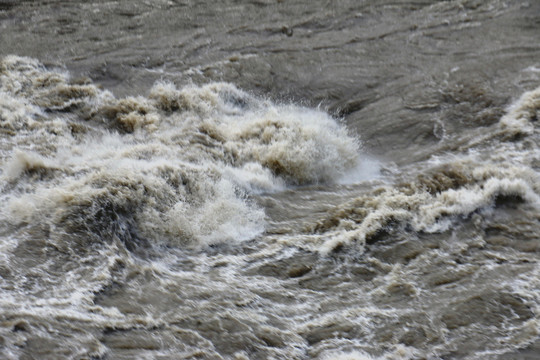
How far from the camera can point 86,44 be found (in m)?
8.82

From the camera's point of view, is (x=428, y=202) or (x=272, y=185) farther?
(x=272, y=185)

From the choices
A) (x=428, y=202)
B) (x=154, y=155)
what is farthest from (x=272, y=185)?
(x=428, y=202)

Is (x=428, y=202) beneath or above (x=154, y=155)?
beneath

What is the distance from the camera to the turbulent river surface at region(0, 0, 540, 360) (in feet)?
13.5

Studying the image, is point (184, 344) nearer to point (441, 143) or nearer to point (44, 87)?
point (441, 143)

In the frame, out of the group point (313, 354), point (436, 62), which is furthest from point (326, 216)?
point (436, 62)

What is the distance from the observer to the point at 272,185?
5.97 m

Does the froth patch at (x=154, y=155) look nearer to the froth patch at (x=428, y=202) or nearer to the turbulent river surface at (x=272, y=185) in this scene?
the turbulent river surface at (x=272, y=185)

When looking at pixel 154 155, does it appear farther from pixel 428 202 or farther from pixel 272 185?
pixel 428 202

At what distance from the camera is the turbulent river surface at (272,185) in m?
4.11

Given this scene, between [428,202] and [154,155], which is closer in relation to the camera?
[428,202]

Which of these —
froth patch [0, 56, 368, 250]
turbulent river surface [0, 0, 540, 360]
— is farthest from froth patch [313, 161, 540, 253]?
froth patch [0, 56, 368, 250]

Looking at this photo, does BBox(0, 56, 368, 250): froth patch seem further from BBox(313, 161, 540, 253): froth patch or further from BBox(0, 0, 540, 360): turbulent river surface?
BBox(313, 161, 540, 253): froth patch

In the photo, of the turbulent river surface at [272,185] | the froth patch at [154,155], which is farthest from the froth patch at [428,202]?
the froth patch at [154,155]
